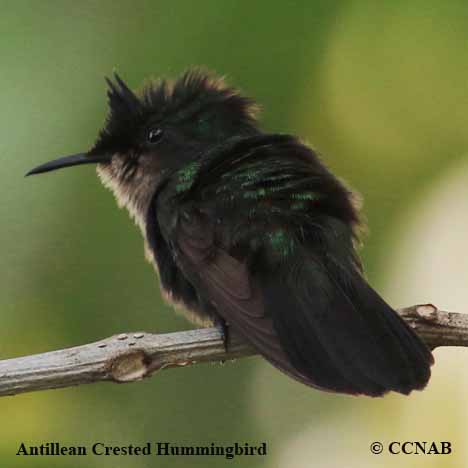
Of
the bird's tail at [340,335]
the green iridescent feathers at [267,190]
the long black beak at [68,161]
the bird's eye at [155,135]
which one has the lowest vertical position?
the bird's tail at [340,335]

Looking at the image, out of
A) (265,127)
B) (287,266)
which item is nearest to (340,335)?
(287,266)

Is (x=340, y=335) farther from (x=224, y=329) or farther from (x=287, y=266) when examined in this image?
(x=224, y=329)

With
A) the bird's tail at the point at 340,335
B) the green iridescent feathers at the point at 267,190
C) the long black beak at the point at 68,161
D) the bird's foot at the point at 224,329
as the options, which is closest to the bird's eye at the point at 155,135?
the long black beak at the point at 68,161

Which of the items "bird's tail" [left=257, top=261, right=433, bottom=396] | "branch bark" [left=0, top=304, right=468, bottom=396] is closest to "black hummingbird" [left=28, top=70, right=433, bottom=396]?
"bird's tail" [left=257, top=261, right=433, bottom=396]

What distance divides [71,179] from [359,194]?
53.4 inches

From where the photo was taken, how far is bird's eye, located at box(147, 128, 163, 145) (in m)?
4.82

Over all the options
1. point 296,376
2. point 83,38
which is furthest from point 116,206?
point 296,376

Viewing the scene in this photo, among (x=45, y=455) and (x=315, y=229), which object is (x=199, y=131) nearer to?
(x=315, y=229)

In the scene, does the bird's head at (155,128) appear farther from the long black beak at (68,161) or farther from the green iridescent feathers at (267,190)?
the green iridescent feathers at (267,190)

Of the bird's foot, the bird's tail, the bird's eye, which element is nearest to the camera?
the bird's tail

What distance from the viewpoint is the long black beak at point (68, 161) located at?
186 inches

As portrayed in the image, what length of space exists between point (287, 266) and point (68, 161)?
4.30 ft

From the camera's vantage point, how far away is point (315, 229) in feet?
13.4

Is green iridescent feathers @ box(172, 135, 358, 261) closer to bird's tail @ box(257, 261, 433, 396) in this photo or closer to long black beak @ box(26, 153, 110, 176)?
bird's tail @ box(257, 261, 433, 396)
